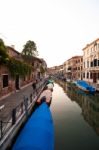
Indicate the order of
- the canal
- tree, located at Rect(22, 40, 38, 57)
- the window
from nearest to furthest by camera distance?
the canal
the window
tree, located at Rect(22, 40, 38, 57)

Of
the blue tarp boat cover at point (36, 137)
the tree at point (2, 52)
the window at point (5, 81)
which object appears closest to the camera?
the blue tarp boat cover at point (36, 137)

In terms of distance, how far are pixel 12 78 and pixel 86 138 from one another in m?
14.7

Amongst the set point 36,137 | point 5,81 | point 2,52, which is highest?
point 2,52

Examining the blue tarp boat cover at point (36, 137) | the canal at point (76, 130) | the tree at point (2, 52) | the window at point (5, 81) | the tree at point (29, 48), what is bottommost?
the canal at point (76, 130)

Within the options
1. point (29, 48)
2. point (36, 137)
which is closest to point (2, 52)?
point (36, 137)

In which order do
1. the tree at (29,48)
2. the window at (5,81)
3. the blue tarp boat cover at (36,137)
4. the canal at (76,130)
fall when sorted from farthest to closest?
the tree at (29,48)
the window at (5,81)
the canal at (76,130)
the blue tarp boat cover at (36,137)

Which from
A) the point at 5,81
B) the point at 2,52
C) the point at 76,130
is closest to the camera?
the point at 76,130

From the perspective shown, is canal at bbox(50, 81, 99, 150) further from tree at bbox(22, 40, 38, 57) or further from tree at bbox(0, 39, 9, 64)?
tree at bbox(22, 40, 38, 57)

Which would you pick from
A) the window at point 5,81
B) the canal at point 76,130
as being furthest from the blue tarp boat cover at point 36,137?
the window at point 5,81

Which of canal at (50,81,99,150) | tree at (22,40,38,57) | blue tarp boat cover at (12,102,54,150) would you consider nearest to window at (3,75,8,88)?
canal at (50,81,99,150)

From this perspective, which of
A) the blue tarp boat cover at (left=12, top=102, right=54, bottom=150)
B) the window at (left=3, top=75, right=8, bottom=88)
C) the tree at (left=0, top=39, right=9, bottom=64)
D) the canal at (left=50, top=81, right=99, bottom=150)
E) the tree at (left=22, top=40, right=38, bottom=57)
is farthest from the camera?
the tree at (left=22, top=40, right=38, bottom=57)

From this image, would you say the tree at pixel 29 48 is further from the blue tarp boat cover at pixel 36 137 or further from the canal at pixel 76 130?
the blue tarp boat cover at pixel 36 137

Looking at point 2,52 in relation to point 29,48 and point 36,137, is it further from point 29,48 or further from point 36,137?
point 29,48

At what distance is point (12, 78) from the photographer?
Result: 23281 mm
